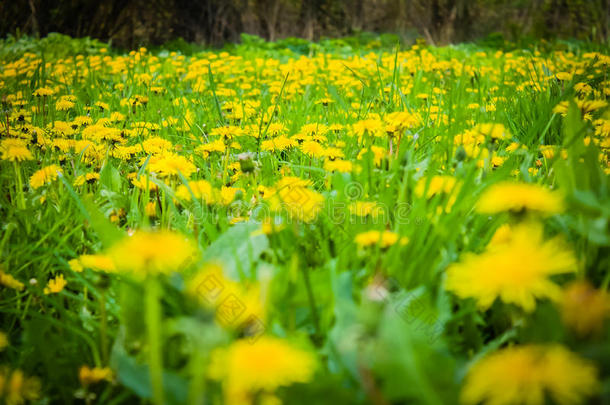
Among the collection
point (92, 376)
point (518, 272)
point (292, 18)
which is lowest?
point (92, 376)

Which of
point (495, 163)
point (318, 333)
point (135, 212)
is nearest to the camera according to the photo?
point (318, 333)

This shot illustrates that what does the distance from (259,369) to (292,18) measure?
43.2ft

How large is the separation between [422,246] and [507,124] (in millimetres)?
1352

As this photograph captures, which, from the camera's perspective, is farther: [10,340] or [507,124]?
[507,124]

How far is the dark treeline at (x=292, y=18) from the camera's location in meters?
8.52

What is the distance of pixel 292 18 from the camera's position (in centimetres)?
1241

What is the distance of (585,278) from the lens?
Result: 81 centimetres

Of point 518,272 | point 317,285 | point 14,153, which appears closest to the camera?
point 518,272

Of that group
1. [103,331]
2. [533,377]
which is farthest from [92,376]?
[533,377]

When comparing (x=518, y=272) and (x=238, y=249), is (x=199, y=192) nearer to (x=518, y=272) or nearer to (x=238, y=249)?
(x=238, y=249)

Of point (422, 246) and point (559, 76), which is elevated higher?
point (559, 76)

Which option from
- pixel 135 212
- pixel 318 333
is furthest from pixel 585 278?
pixel 135 212

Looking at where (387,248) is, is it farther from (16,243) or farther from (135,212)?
(16,243)

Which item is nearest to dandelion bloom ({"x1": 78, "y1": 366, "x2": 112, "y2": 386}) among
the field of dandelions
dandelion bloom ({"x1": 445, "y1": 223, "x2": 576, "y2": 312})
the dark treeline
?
the field of dandelions
